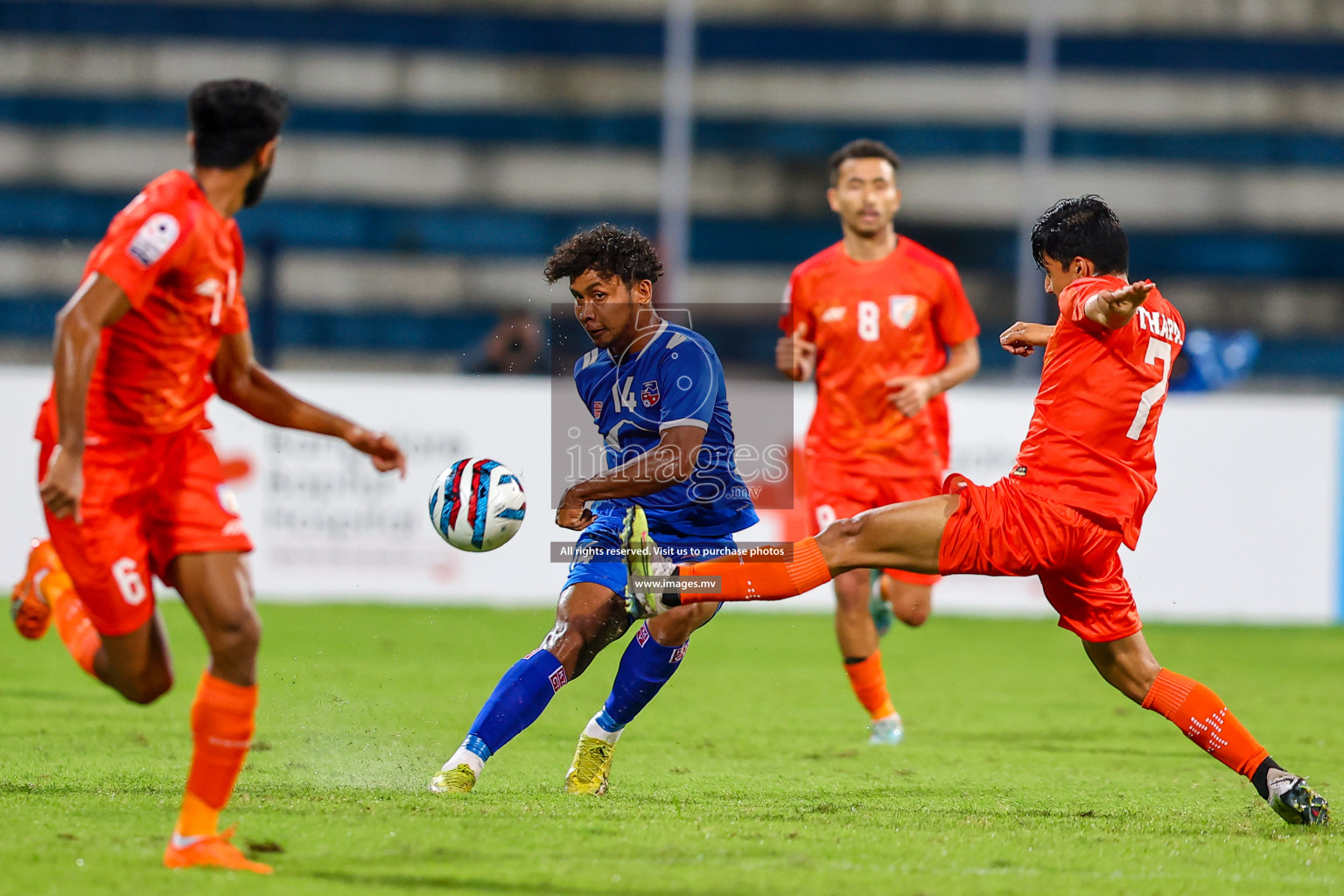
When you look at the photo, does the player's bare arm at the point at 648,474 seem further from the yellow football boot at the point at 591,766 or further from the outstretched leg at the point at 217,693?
the outstretched leg at the point at 217,693

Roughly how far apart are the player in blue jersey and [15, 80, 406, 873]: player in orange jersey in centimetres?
130

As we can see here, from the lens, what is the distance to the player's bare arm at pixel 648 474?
559 cm

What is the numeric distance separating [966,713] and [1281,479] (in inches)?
220

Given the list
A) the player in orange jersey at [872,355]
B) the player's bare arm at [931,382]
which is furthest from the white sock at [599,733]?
the player's bare arm at [931,382]

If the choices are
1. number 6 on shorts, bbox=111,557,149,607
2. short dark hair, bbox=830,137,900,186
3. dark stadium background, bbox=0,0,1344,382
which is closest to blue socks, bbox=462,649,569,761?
number 6 on shorts, bbox=111,557,149,607

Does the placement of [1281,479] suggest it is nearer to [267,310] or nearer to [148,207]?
[267,310]

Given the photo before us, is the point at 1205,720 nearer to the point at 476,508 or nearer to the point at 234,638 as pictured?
the point at 476,508

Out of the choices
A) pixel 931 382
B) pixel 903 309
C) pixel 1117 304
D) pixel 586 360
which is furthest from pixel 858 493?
pixel 1117 304

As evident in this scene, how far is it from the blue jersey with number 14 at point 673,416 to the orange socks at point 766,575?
0.34 meters

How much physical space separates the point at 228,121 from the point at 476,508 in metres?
1.75

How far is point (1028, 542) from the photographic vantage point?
214 inches

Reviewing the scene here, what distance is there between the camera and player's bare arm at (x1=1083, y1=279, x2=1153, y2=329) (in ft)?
16.7

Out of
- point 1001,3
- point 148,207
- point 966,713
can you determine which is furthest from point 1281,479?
point 1001,3

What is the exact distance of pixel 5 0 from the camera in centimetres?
2839
